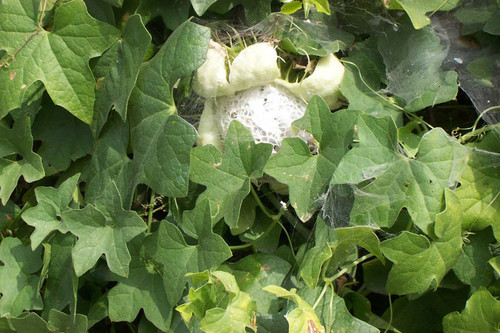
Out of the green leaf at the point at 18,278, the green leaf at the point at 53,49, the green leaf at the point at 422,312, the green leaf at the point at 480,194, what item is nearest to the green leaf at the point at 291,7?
the green leaf at the point at 53,49

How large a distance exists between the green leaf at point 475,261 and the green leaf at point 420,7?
1.58 feet

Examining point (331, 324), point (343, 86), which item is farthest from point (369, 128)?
point (331, 324)

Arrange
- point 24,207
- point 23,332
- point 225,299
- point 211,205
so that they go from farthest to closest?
point 24,207 → point 23,332 → point 211,205 → point 225,299

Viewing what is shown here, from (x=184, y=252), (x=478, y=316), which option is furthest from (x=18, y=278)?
(x=478, y=316)

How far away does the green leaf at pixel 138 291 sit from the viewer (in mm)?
1225

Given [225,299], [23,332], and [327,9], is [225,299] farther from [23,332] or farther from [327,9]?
[327,9]

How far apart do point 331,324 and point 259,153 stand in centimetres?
40

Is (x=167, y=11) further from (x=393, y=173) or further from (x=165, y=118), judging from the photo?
(x=393, y=173)

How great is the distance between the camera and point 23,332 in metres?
1.30

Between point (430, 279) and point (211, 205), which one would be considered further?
point (211, 205)

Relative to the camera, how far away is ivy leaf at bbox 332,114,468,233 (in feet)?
3.49

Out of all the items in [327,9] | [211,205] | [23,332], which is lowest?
[23,332]

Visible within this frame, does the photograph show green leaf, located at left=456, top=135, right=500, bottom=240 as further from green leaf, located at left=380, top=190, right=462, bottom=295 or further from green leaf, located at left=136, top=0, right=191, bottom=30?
green leaf, located at left=136, top=0, right=191, bottom=30

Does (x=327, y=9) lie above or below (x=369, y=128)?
above
